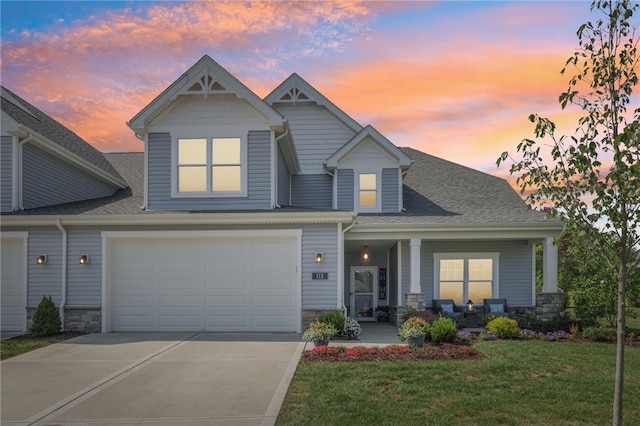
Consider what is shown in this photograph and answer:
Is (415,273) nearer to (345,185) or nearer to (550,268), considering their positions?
(550,268)

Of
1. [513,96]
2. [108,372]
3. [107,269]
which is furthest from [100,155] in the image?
[513,96]

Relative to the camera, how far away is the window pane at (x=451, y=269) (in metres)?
17.8

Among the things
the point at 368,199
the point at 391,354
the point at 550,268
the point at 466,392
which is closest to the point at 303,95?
the point at 368,199

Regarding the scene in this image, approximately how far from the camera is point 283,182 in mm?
17719

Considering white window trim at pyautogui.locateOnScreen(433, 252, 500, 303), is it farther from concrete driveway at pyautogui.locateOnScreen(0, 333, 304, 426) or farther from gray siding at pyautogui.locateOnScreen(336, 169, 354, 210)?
concrete driveway at pyautogui.locateOnScreen(0, 333, 304, 426)

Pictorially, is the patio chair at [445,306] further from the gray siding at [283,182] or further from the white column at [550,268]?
the gray siding at [283,182]

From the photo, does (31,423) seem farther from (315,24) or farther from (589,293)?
(589,293)

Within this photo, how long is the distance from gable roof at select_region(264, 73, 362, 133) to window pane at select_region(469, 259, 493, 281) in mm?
6568

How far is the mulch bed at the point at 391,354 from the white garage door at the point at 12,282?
8858 mm

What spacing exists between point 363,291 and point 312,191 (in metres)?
4.30

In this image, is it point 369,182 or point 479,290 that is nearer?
point 479,290

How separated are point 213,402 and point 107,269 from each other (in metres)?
8.13

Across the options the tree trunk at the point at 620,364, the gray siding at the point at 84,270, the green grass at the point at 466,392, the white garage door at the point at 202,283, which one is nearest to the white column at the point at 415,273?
the white garage door at the point at 202,283

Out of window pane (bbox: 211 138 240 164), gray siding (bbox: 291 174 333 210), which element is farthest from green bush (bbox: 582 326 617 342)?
window pane (bbox: 211 138 240 164)
